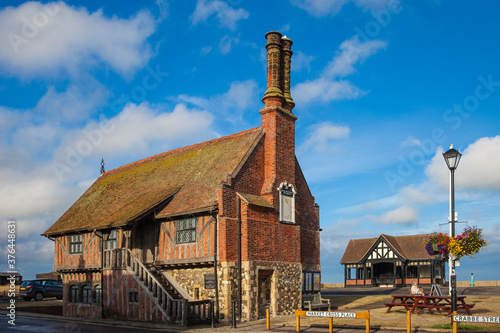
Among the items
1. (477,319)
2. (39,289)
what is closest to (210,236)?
(477,319)

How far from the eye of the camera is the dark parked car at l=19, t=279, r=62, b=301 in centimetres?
3297

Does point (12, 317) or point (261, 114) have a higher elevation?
point (261, 114)

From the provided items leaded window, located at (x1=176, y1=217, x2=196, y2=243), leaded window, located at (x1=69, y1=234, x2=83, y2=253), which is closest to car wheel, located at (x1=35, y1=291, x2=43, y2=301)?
leaded window, located at (x1=69, y1=234, x2=83, y2=253)

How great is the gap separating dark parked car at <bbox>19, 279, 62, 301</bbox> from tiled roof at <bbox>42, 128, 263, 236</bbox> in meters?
6.45

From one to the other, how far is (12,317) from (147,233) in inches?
277

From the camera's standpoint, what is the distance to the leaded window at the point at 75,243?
26.5m

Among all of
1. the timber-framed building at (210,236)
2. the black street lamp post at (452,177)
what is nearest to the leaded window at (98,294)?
the timber-framed building at (210,236)

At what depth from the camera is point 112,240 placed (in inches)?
955

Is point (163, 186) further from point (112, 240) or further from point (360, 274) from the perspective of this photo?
point (360, 274)

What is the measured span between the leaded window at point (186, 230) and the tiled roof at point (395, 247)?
32901 millimetres

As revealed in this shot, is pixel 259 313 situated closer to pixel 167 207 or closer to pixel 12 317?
pixel 167 207

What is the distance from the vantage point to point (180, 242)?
71.5 ft

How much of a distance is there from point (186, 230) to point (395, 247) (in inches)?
1339

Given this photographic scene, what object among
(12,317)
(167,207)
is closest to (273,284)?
(167,207)
